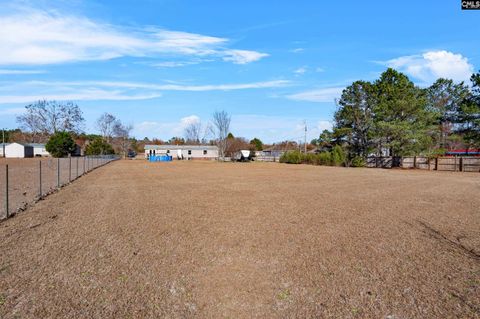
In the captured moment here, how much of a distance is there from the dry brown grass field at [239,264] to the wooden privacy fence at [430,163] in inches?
1130

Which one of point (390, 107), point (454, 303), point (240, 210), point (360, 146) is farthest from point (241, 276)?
point (360, 146)

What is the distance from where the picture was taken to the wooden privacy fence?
111ft

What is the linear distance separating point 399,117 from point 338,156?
810 cm

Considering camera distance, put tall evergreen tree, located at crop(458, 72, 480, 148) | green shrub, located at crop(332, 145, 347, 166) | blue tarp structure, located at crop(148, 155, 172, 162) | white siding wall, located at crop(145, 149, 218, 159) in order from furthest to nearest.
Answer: white siding wall, located at crop(145, 149, 218, 159) → blue tarp structure, located at crop(148, 155, 172, 162) → green shrub, located at crop(332, 145, 347, 166) → tall evergreen tree, located at crop(458, 72, 480, 148)

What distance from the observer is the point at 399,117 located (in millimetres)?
38656

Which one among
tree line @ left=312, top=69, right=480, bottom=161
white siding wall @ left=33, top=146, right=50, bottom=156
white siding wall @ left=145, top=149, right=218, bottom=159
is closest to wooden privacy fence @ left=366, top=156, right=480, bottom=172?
tree line @ left=312, top=69, right=480, bottom=161

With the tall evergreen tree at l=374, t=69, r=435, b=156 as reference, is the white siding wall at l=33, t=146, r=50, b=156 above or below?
below

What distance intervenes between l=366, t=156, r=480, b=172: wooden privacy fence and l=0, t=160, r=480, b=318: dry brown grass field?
94.2 feet

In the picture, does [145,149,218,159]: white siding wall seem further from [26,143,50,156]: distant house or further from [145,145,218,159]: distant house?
[26,143,50,156]: distant house

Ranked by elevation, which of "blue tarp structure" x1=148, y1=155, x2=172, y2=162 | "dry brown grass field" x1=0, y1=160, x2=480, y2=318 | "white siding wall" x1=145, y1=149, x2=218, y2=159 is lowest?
"dry brown grass field" x1=0, y1=160, x2=480, y2=318

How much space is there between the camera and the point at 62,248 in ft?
19.5

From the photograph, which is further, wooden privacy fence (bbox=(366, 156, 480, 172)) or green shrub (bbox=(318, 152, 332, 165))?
green shrub (bbox=(318, 152, 332, 165))

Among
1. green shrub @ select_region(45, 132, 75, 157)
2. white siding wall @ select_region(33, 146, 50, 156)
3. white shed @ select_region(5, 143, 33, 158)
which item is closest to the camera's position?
green shrub @ select_region(45, 132, 75, 157)

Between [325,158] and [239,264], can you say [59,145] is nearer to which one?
[325,158]
